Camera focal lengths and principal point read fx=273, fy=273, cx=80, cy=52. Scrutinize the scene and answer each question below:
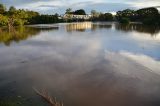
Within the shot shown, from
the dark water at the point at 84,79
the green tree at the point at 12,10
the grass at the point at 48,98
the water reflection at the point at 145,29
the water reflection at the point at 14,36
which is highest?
the green tree at the point at 12,10

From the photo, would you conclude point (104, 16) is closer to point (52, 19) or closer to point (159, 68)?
point (52, 19)

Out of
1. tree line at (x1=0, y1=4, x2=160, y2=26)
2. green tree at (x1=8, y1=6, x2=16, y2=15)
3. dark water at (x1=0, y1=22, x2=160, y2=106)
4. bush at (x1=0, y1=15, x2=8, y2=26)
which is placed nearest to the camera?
dark water at (x1=0, y1=22, x2=160, y2=106)

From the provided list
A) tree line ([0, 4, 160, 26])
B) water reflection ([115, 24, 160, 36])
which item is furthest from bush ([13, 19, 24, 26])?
water reflection ([115, 24, 160, 36])

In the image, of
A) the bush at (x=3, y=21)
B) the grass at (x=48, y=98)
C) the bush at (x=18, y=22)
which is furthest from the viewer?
the bush at (x=18, y=22)

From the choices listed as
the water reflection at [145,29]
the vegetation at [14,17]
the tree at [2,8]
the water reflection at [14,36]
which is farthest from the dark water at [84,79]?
the tree at [2,8]

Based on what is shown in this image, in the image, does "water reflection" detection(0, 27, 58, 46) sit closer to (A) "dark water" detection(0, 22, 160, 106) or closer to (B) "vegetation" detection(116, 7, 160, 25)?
(A) "dark water" detection(0, 22, 160, 106)

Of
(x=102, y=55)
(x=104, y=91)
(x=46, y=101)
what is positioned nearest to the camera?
(x=46, y=101)

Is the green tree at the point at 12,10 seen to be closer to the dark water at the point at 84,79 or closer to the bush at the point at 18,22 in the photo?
the bush at the point at 18,22

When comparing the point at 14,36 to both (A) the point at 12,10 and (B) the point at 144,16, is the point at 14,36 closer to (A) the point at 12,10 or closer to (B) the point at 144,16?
(A) the point at 12,10

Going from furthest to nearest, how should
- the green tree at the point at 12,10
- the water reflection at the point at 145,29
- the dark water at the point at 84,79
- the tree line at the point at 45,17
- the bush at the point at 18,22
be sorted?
1. the green tree at the point at 12,10
2. the bush at the point at 18,22
3. the tree line at the point at 45,17
4. the water reflection at the point at 145,29
5. the dark water at the point at 84,79

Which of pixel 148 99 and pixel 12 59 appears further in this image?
pixel 12 59

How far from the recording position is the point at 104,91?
15289mm

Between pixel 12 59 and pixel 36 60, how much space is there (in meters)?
2.47

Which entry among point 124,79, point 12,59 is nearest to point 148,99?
point 124,79
